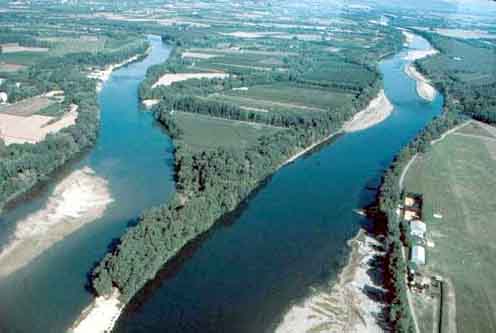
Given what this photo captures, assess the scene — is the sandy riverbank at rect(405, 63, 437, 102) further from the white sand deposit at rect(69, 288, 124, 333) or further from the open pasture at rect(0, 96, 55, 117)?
the white sand deposit at rect(69, 288, 124, 333)

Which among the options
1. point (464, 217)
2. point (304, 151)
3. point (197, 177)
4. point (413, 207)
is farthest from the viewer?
point (304, 151)

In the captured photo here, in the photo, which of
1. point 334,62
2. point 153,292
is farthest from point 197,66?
point 153,292

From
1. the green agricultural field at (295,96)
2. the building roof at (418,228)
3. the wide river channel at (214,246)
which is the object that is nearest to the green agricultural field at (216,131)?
the wide river channel at (214,246)

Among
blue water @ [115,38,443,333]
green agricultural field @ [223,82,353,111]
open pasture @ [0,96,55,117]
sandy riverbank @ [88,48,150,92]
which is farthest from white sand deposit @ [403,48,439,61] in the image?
open pasture @ [0,96,55,117]

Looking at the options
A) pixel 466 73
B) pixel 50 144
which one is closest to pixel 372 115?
pixel 466 73

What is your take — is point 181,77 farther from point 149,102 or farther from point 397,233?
point 397,233

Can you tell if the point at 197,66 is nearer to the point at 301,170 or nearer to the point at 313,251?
the point at 301,170
